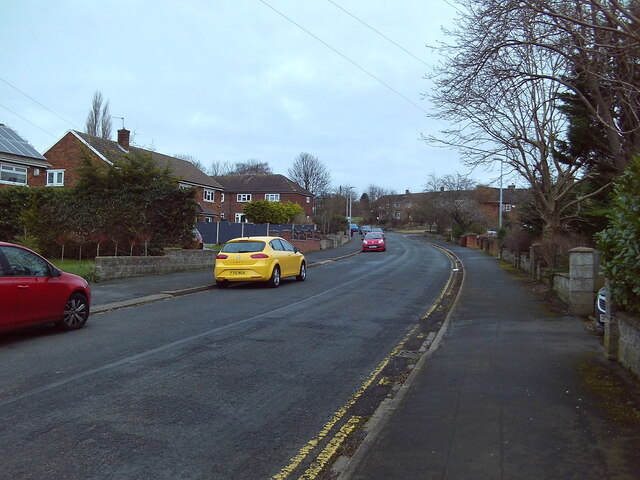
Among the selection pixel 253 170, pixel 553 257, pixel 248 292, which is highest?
pixel 253 170

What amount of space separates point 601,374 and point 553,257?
1081 cm

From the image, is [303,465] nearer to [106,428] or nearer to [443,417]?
[443,417]

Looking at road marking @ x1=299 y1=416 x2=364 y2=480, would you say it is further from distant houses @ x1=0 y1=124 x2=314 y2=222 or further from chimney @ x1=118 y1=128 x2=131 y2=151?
chimney @ x1=118 y1=128 x2=131 y2=151

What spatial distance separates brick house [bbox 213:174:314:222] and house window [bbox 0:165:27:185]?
3586 cm

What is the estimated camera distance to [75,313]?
29.1ft

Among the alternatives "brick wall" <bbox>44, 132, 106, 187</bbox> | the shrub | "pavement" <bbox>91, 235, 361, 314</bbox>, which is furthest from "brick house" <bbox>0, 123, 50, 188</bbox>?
the shrub

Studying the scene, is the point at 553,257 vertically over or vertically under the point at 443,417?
over

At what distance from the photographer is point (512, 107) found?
17.1m

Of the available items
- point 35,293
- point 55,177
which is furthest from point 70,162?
point 35,293

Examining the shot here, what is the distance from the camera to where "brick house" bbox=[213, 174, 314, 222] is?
228 ft

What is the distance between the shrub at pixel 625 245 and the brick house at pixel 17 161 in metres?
31.5

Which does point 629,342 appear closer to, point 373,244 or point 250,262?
point 250,262

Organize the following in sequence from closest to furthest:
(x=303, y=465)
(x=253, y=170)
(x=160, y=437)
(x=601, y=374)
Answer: (x=303, y=465) < (x=160, y=437) < (x=601, y=374) < (x=253, y=170)

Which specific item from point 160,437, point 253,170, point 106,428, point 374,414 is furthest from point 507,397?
point 253,170
